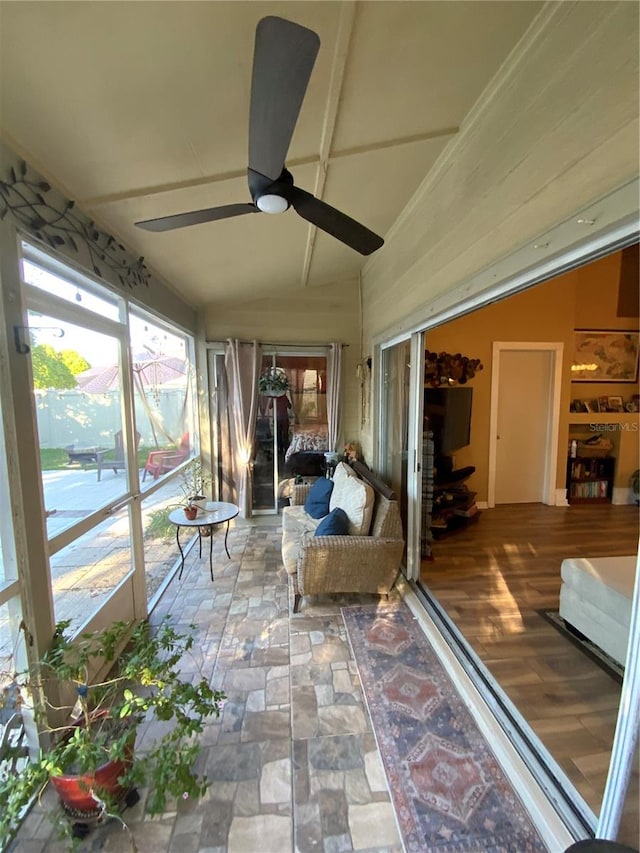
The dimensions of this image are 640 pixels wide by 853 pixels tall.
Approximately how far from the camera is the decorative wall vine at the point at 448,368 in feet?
14.1

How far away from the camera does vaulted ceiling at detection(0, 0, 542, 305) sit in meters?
1.08

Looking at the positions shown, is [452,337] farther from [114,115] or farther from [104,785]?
[104,785]

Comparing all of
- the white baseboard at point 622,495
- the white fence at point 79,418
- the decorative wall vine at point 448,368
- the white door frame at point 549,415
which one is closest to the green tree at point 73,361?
the white fence at point 79,418

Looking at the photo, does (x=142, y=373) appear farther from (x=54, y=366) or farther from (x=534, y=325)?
(x=534, y=325)

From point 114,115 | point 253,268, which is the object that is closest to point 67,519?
point 114,115

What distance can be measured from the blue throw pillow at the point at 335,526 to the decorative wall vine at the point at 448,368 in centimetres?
221

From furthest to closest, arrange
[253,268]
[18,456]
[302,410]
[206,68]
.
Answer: [302,410] → [253,268] → [18,456] → [206,68]

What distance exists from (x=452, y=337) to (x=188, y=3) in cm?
421

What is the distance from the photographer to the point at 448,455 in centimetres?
438

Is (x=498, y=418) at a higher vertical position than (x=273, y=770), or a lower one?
higher

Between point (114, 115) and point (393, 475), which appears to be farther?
point (393, 475)

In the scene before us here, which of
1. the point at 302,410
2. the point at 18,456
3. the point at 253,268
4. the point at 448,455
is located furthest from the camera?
the point at 302,410

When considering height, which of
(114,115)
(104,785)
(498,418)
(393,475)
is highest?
(114,115)

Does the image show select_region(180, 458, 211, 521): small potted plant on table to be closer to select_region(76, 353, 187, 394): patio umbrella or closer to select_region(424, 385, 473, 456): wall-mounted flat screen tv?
select_region(76, 353, 187, 394): patio umbrella
